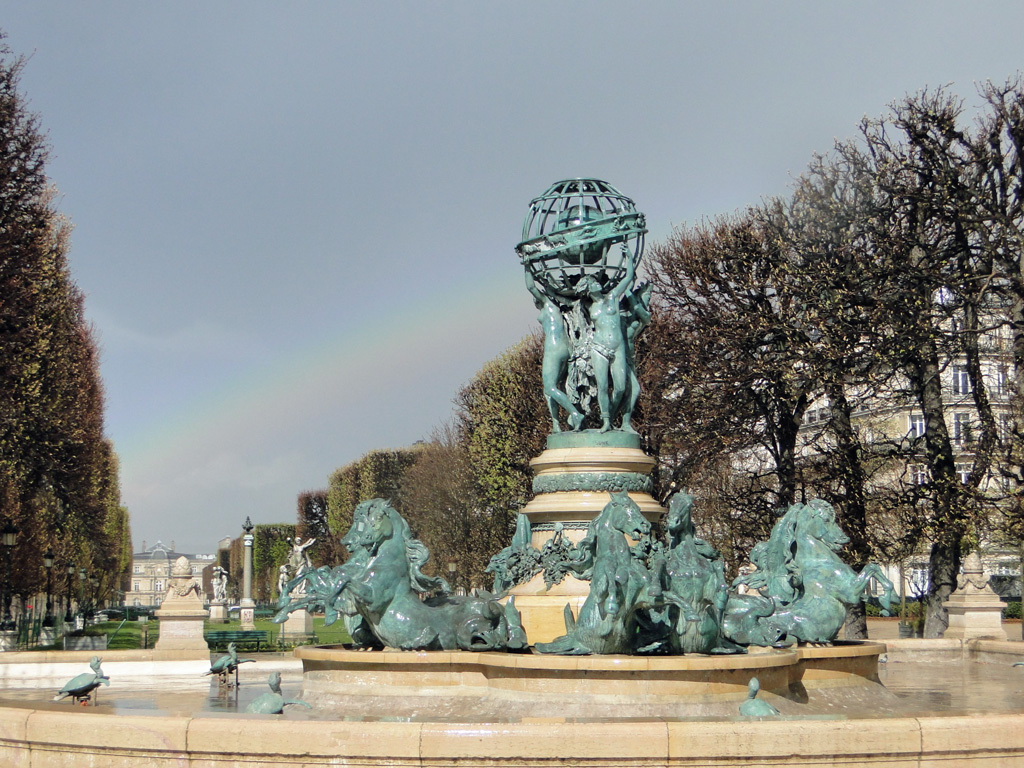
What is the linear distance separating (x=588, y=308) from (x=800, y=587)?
545cm

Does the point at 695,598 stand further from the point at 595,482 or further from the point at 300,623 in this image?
the point at 300,623

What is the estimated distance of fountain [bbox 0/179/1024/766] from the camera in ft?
27.2

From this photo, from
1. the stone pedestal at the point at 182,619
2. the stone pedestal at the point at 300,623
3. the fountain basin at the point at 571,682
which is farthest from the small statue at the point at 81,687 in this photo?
the stone pedestal at the point at 300,623

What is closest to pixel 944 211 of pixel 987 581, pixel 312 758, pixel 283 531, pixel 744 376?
pixel 744 376

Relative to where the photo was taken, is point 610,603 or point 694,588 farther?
point 694,588

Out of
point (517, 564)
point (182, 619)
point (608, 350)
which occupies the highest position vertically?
point (608, 350)

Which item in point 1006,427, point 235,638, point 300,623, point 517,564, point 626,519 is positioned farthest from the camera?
point 300,623

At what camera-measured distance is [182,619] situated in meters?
21.0

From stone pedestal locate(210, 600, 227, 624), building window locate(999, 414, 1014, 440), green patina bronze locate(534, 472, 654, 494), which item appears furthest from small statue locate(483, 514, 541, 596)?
stone pedestal locate(210, 600, 227, 624)

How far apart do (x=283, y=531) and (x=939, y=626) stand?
83435 millimetres

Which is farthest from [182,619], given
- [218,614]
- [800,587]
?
[218,614]

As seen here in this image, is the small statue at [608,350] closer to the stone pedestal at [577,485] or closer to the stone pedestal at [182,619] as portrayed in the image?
the stone pedestal at [577,485]

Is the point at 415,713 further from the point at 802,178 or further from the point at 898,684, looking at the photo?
the point at 802,178

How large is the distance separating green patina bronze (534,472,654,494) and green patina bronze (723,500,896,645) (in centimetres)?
241
